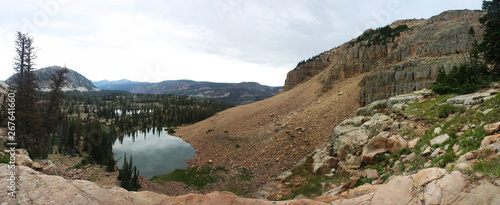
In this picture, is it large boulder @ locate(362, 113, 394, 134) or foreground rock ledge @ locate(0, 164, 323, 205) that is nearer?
foreground rock ledge @ locate(0, 164, 323, 205)

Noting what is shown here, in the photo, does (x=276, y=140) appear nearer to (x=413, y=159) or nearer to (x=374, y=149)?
(x=374, y=149)

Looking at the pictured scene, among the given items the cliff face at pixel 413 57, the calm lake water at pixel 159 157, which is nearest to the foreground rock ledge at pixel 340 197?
the cliff face at pixel 413 57

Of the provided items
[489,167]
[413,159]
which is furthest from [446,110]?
[489,167]

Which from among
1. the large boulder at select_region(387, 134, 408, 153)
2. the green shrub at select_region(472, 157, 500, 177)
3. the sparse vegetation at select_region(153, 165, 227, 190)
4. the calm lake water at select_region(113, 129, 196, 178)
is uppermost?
the green shrub at select_region(472, 157, 500, 177)

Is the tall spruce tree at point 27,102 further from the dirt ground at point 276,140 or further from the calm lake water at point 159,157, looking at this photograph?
the dirt ground at point 276,140

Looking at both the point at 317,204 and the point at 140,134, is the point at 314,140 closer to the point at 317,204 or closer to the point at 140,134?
the point at 317,204

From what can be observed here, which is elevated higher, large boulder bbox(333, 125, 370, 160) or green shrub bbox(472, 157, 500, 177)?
green shrub bbox(472, 157, 500, 177)

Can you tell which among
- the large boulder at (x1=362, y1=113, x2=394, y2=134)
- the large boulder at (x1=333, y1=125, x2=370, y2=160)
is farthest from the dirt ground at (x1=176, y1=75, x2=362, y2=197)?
the large boulder at (x1=362, y1=113, x2=394, y2=134)

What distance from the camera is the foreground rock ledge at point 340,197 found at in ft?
17.2

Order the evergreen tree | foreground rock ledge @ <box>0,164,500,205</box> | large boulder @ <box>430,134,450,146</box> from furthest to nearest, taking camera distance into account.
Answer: the evergreen tree → large boulder @ <box>430,134,450,146</box> → foreground rock ledge @ <box>0,164,500,205</box>

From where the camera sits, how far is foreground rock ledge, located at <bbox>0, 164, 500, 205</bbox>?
5234mm

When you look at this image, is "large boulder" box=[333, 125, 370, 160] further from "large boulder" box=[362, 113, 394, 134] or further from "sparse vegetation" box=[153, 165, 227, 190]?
"sparse vegetation" box=[153, 165, 227, 190]

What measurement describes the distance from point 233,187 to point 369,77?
26.0m

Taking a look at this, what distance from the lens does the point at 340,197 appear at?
24.7 ft
